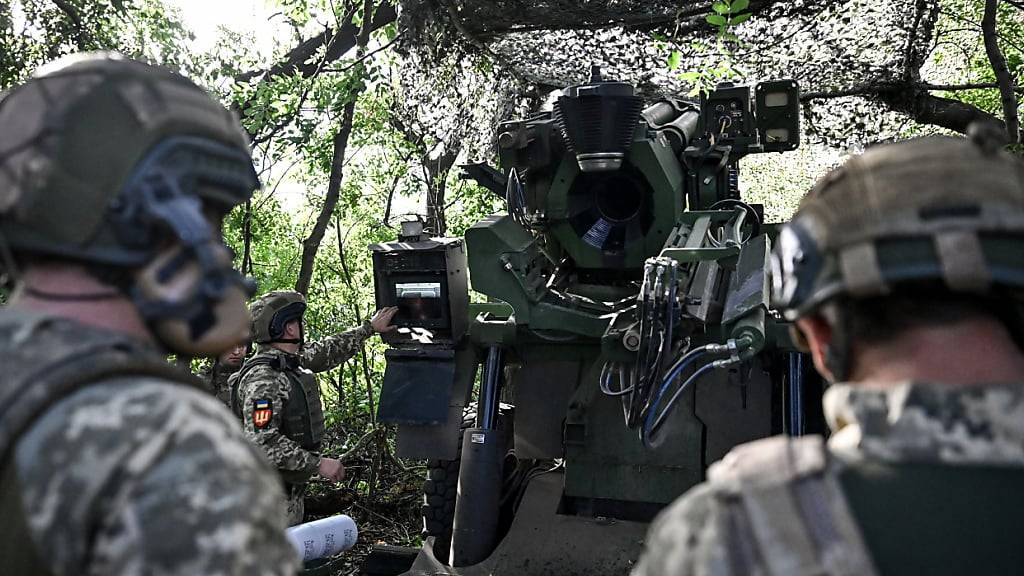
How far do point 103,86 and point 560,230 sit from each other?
451 cm

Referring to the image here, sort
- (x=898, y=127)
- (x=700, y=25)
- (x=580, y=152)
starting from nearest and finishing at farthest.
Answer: (x=580, y=152) < (x=700, y=25) < (x=898, y=127)

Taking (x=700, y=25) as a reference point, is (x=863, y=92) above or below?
below

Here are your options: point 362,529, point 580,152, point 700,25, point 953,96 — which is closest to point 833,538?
point 580,152

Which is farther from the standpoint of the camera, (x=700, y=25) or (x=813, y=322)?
(x=700, y=25)

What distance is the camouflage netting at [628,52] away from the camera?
30.6ft

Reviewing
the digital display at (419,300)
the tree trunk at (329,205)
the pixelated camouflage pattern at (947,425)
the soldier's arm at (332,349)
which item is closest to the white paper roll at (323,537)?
the digital display at (419,300)

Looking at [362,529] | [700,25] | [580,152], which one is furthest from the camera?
[700,25]

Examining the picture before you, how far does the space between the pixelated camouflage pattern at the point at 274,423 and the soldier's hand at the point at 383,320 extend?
547mm

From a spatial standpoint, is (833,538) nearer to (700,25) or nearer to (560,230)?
(560,230)

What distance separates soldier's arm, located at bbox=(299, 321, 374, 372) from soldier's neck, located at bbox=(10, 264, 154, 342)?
473 cm

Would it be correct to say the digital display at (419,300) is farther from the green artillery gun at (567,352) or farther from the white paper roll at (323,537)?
the white paper roll at (323,537)

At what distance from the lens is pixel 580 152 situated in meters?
5.68

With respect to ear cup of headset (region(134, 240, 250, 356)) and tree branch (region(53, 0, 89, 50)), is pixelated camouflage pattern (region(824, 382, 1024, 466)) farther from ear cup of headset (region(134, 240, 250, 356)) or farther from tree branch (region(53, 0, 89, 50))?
tree branch (region(53, 0, 89, 50))

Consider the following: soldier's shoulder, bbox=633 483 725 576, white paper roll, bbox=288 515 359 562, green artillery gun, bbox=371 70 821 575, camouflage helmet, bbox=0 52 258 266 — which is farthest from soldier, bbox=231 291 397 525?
soldier's shoulder, bbox=633 483 725 576
